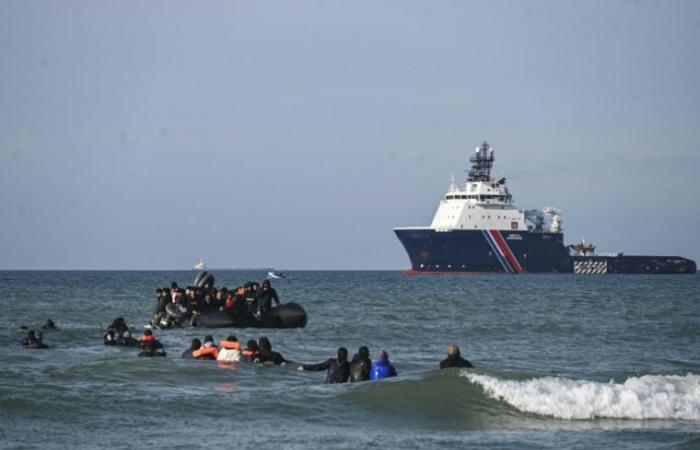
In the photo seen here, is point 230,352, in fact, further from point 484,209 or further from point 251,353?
point 484,209

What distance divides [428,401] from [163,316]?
15619 millimetres

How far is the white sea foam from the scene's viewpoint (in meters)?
15.1

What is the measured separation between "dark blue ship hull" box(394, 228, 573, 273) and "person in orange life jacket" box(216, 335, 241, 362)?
259 ft

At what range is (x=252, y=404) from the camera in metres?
15.5

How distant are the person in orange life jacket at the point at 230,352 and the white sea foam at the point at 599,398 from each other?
533 centimetres

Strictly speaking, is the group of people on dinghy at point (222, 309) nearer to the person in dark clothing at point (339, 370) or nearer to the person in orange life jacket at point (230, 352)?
the person in orange life jacket at point (230, 352)

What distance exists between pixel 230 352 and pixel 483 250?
3212 inches

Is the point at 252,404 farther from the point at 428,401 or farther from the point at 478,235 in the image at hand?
the point at 478,235

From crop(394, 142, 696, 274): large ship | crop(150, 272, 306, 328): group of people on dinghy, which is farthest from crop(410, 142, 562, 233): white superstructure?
crop(150, 272, 306, 328): group of people on dinghy

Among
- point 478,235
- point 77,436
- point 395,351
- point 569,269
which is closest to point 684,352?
point 395,351

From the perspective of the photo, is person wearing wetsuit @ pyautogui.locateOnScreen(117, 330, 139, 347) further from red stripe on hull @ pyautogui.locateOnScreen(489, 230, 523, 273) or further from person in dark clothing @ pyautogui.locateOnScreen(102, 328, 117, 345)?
red stripe on hull @ pyautogui.locateOnScreen(489, 230, 523, 273)

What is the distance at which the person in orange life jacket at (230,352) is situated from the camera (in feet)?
65.7

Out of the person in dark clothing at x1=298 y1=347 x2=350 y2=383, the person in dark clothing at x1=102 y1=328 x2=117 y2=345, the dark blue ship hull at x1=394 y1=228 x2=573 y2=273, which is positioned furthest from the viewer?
the dark blue ship hull at x1=394 y1=228 x2=573 y2=273

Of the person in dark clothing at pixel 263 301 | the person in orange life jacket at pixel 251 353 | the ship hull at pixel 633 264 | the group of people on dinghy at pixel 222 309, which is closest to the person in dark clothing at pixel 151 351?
the person in orange life jacket at pixel 251 353
